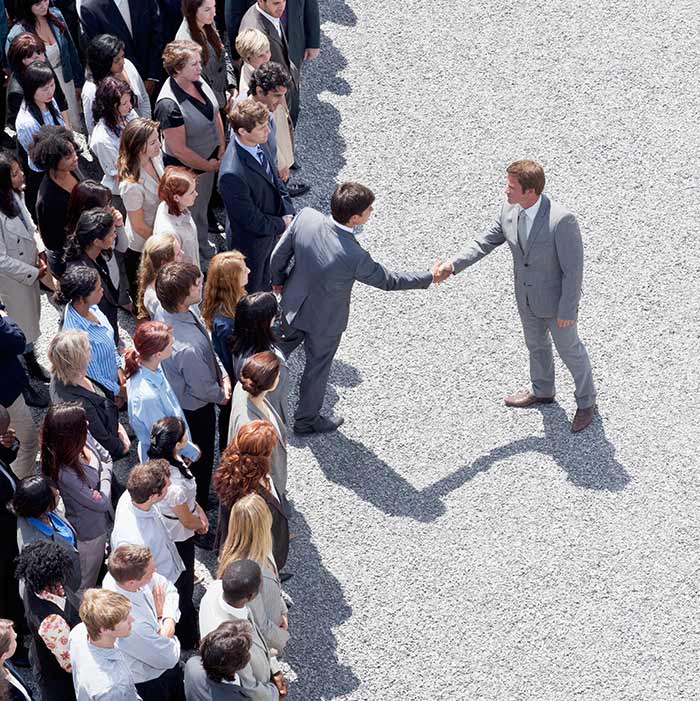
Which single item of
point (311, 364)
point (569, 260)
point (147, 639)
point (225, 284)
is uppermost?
point (569, 260)

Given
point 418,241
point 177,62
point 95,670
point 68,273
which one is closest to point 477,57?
point 418,241

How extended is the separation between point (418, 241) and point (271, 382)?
3.56 m

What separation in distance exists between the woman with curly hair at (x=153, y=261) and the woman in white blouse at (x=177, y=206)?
0.86 ft

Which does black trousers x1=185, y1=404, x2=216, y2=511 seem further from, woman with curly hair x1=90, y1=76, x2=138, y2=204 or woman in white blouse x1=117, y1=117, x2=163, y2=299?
woman with curly hair x1=90, y1=76, x2=138, y2=204

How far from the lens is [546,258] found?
8531 mm

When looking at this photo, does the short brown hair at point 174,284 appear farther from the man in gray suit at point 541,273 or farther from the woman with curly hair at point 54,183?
the man in gray suit at point 541,273

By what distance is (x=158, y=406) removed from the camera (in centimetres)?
730

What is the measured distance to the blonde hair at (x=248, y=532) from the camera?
6520mm

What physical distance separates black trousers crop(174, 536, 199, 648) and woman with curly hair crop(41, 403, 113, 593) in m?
0.47

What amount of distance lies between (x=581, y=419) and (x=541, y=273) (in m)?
1.17

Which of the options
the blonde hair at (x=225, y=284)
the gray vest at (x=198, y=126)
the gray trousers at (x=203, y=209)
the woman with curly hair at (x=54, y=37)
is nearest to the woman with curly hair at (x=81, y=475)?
the blonde hair at (x=225, y=284)

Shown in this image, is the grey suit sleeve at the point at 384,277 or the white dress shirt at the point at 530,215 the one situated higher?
the white dress shirt at the point at 530,215

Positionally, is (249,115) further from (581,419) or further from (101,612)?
(101,612)

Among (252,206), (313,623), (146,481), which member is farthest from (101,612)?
(252,206)
